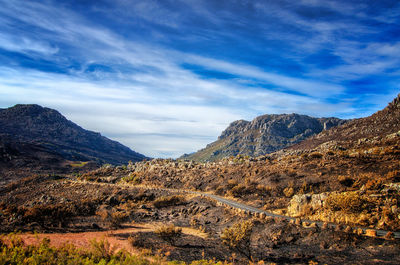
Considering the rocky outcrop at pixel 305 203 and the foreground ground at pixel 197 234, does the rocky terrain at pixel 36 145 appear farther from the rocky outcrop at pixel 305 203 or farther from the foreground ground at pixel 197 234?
the rocky outcrop at pixel 305 203

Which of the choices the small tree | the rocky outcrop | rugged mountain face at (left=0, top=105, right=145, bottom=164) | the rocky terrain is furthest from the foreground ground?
rugged mountain face at (left=0, top=105, right=145, bottom=164)

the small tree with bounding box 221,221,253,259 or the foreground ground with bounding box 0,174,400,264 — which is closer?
the foreground ground with bounding box 0,174,400,264

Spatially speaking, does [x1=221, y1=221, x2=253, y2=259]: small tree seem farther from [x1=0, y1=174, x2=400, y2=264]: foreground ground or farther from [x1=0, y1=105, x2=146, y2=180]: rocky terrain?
[x1=0, y1=105, x2=146, y2=180]: rocky terrain

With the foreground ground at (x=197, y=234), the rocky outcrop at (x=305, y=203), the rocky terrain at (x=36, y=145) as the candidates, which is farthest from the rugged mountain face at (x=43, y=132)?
the rocky outcrop at (x=305, y=203)

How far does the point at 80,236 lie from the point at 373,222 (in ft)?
66.8

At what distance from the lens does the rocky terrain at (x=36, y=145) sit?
87.3m

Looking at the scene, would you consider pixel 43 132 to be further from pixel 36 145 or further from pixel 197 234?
pixel 197 234

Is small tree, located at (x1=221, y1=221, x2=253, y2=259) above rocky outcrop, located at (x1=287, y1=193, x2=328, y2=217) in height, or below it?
below

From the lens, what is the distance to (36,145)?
120062 mm

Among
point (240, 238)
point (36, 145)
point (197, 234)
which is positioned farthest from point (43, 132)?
point (240, 238)

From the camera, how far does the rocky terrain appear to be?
87.3 m

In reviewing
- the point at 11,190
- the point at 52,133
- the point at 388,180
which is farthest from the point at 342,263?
the point at 52,133

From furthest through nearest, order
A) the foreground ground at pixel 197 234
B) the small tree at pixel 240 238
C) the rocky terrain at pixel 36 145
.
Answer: the rocky terrain at pixel 36 145, the small tree at pixel 240 238, the foreground ground at pixel 197 234

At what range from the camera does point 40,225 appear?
16.7 meters
